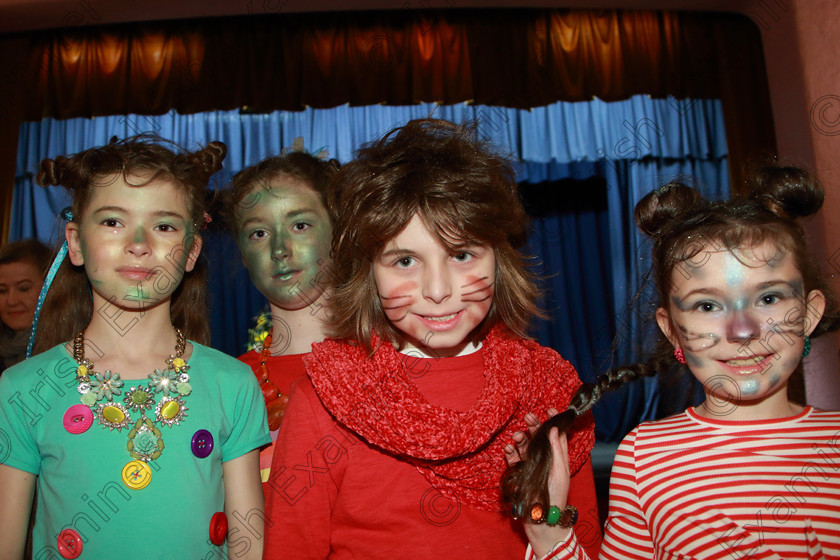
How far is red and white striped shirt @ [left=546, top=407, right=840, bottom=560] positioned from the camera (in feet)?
3.67

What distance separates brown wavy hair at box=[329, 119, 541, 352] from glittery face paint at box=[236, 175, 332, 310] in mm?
354

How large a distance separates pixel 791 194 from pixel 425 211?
2.42 feet

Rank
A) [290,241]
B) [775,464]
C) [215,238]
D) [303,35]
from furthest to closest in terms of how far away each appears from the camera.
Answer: [303,35], [215,238], [290,241], [775,464]

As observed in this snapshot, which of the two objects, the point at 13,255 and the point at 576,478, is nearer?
the point at 576,478

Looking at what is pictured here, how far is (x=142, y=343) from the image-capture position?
1.46 metres

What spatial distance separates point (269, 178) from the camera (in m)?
1.96

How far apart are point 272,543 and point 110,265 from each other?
0.69 metres

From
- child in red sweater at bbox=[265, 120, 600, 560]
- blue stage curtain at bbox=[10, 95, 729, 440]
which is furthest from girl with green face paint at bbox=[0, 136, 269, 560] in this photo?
blue stage curtain at bbox=[10, 95, 729, 440]

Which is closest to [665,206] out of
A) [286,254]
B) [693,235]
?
[693,235]

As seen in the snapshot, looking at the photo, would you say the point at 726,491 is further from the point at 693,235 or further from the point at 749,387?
the point at 693,235

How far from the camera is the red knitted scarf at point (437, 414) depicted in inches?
51.0

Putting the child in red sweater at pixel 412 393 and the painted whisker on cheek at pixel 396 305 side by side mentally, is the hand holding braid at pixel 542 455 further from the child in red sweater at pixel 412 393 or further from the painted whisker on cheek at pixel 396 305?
the painted whisker on cheek at pixel 396 305

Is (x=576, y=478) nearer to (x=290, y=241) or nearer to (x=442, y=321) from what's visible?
(x=442, y=321)

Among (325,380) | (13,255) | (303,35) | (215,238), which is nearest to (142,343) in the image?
(325,380)
